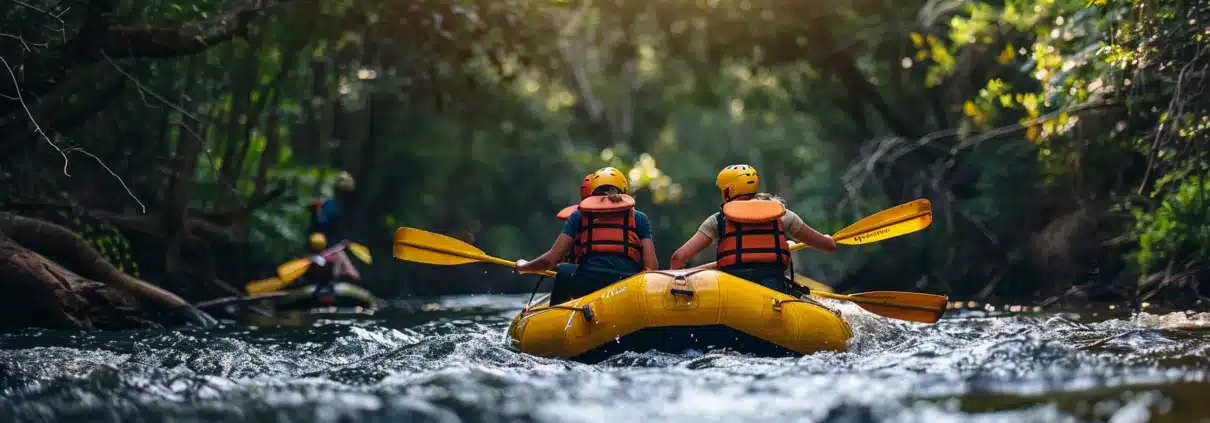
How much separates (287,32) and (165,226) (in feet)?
8.23

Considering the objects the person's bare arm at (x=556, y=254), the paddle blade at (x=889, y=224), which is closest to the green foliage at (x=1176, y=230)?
the paddle blade at (x=889, y=224)

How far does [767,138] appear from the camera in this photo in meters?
43.0

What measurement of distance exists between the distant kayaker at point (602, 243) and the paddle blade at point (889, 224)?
1.49m

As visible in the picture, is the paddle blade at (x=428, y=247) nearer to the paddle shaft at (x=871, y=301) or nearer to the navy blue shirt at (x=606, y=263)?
the navy blue shirt at (x=606, y=263)

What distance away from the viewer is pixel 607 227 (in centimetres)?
788

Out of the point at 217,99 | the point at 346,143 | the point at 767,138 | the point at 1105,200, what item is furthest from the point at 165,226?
the point at 767,138

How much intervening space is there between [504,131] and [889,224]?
64.1ft

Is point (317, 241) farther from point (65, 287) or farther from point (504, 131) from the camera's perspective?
point (504, 131)

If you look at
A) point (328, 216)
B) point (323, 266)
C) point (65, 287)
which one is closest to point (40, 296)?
point (65, 287)

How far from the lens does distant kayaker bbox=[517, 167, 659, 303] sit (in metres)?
7.82

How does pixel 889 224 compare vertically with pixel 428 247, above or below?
above

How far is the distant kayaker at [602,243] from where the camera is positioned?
7816 mm

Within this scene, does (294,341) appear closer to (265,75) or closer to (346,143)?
(265,75)

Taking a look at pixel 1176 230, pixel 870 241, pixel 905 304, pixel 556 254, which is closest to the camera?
pixel 556 254
